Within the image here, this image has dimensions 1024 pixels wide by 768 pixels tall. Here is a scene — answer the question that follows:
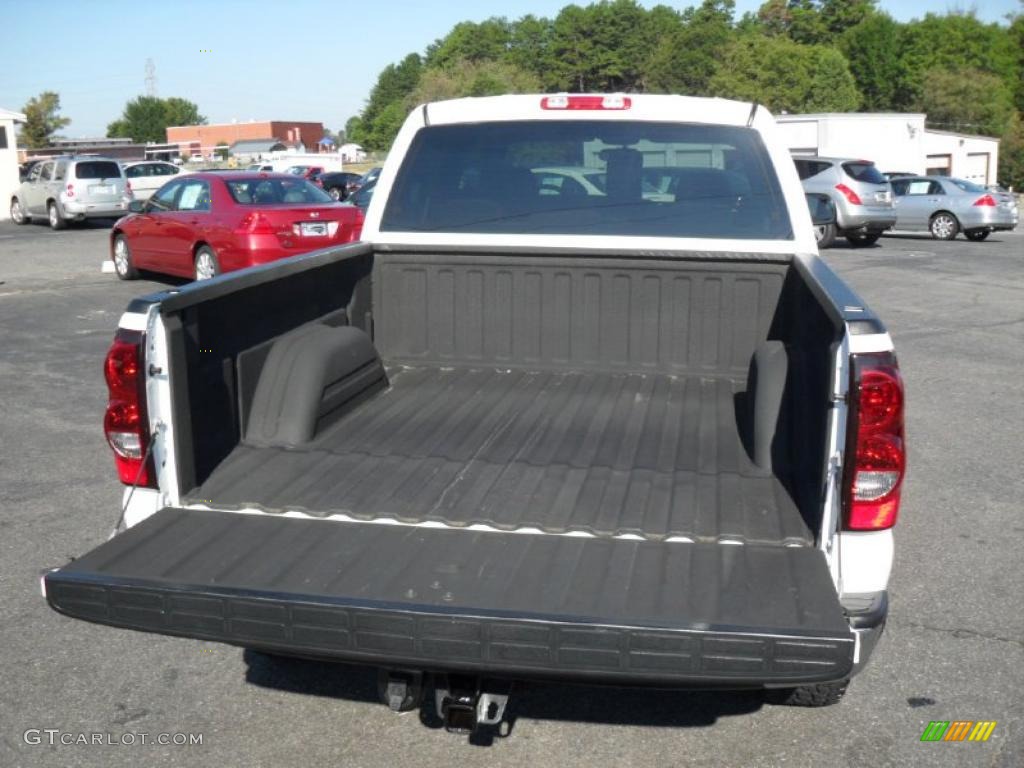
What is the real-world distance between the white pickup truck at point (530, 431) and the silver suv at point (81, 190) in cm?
2469

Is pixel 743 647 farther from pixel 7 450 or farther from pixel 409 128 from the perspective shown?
pixel 7 450

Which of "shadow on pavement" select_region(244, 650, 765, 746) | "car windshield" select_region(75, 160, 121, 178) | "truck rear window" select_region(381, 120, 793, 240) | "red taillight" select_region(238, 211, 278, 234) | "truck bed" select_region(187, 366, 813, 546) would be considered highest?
"truck rear window" select_region(381, 120, 793, 240)

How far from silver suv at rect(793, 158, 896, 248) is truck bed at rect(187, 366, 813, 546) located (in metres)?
19.0

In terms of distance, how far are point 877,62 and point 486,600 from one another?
351 feet

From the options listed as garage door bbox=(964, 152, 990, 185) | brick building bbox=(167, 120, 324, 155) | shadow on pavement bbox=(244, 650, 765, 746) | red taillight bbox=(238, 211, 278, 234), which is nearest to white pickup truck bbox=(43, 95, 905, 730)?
shadow on pavement bbox=(244, 650, 765, 746)

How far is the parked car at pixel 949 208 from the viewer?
25.2 m

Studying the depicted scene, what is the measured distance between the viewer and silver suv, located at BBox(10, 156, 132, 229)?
92.3ft

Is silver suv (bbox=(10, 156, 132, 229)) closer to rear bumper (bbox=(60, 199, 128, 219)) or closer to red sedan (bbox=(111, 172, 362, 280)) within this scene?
rear bumper (bbox=(60, 199, 128, 219))

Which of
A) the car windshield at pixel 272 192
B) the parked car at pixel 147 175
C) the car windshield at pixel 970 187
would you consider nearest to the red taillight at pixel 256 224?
the car windshield at pixel 272 192

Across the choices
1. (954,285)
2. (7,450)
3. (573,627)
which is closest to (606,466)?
(573,627)

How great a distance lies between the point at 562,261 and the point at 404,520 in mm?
1958

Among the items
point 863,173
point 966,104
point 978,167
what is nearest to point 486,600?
point 863,173

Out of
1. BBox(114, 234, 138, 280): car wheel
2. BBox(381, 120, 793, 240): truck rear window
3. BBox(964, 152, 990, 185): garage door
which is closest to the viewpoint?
BBox(381, 120, 793, 240): truck rear window

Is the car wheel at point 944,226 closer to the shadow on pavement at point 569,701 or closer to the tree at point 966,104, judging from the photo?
the shadow on pavement at point 569,701
